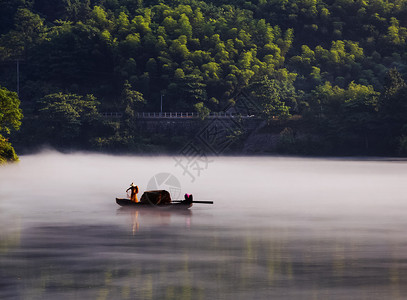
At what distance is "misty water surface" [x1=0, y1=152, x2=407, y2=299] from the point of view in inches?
1057

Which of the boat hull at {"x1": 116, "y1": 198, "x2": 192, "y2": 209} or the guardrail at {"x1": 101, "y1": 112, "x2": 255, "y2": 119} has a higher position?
the guardrail at {"x1": 101, "y1": 112, "x2": 255, "y2": 119}

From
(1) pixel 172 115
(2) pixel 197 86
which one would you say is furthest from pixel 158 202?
(1) pixel 172 115

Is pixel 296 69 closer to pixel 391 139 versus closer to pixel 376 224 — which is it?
pixel 391 139

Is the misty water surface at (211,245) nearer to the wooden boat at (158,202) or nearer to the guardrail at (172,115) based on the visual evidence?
the wooden boat at (158,202)

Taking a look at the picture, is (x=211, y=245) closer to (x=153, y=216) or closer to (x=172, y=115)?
(x=153, y=216)

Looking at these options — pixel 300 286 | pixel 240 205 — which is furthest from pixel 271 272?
pixel 240 205

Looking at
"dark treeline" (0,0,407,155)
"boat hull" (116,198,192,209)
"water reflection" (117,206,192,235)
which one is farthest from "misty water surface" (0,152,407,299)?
"dark treeline" (0,0,407,155)

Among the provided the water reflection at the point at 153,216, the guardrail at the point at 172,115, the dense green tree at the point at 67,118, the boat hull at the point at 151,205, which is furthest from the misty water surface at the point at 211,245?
the guardrail at the point at 172,115

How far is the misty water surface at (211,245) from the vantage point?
2686 centimetres

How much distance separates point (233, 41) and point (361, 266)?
550ft

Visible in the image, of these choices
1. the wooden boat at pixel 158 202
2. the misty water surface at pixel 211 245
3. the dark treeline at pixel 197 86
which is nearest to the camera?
the misty water surface at pixel 211 245

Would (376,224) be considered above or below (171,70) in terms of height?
below

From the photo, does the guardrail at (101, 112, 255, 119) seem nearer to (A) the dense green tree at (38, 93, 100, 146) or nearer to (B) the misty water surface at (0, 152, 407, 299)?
(A) the dense green tree at (38, 93, 100, 146)

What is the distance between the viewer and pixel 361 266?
30.6 metres
